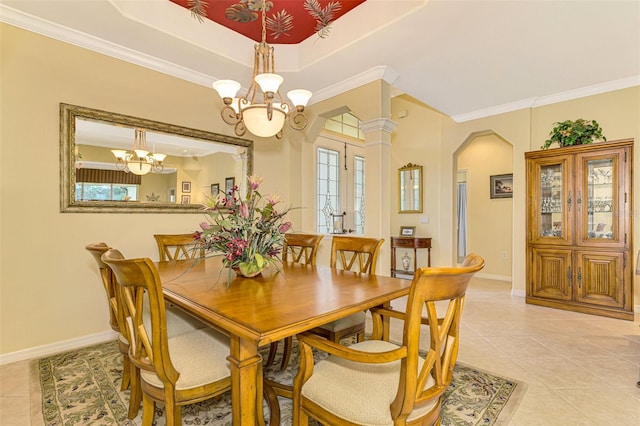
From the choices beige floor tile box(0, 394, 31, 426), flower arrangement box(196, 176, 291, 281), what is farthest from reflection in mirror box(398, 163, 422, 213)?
beige floor tile box(0, 394, 31, 426)

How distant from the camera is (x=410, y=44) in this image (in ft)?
8.93

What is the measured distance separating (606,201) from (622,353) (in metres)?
1.73

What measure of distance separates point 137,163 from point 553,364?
3.87m

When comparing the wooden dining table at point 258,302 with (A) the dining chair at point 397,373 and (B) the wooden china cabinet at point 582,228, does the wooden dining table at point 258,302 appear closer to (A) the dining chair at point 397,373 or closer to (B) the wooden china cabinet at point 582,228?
(A) the dining chair at point 397,373

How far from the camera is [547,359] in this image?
237 centimetres

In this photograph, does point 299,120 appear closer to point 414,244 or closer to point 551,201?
point 414,244

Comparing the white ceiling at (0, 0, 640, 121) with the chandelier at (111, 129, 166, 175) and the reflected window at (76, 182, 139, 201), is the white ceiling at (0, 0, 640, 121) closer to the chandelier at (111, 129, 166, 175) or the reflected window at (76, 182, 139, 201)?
the chandelier at (111, 129, 166, 175)

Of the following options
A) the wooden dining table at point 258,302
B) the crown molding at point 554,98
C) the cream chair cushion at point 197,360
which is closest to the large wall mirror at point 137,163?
the wooden dining table at point 258,302

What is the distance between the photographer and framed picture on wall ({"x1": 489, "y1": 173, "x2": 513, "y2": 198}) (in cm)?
516

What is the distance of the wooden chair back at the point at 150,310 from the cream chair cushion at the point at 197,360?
0.19 feet

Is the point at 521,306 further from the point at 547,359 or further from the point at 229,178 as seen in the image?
the point at 229,178

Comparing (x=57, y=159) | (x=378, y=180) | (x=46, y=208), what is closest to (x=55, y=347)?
(x=46, y=208)

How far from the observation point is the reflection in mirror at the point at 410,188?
5332 mm

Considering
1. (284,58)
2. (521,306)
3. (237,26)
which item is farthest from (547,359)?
(237,26)
